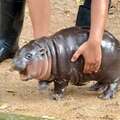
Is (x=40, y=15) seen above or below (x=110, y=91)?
above

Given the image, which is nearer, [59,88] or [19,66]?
[19,66]

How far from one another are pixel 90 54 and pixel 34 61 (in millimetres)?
320

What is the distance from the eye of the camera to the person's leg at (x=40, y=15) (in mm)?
3354

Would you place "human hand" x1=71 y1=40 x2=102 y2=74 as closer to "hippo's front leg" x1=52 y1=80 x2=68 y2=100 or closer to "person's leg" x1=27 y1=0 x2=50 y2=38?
"hippo's front leg" x1=52 y1=80 x2=68 y2=100

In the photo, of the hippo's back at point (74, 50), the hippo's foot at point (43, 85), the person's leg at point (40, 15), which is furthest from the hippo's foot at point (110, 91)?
the person's leg at point (40, 15)

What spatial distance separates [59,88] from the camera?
3.21 m

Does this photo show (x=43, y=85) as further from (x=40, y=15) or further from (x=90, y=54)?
(x=40, y=15)

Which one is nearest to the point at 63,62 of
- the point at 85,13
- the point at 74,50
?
the point at 74,50

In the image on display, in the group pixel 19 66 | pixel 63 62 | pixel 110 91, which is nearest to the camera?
pixel 19 66

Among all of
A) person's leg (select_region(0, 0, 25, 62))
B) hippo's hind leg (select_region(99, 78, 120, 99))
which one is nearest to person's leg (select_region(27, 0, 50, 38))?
hippo's hind leg (select_region(99, 78, 120, 99))

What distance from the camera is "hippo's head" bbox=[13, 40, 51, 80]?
3020 mm

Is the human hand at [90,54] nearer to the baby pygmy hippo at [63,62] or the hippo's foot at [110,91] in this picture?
the baby pygmy hippo at [63,62]

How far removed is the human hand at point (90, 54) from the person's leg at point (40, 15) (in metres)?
0.35

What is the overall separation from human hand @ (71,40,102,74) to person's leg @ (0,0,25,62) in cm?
111
